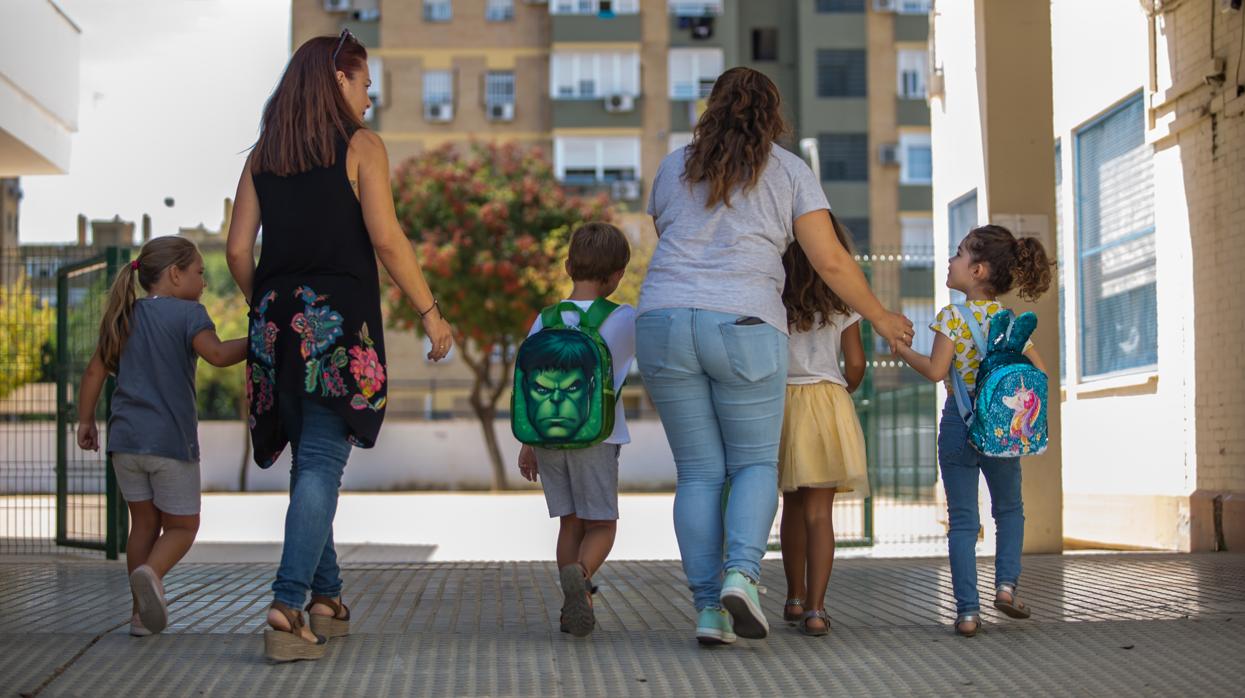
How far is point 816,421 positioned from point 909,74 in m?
42.8

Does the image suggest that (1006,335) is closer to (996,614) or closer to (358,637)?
(996,614)

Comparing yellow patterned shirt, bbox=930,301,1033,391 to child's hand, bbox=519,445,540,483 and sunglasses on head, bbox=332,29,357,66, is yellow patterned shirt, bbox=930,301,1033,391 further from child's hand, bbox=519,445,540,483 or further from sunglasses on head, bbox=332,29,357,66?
sunglasses on head, bbox=332,29,357,66

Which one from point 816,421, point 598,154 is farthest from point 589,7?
point 816,421

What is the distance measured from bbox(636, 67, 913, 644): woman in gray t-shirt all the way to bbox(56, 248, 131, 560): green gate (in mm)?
6486

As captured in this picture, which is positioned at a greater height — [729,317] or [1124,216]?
[1124,216]

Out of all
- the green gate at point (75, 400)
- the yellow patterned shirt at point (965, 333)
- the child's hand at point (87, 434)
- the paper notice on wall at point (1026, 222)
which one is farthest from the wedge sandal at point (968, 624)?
the green gate at point (75, 400)

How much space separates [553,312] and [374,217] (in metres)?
0.94

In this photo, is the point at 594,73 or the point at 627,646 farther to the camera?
the point at 594,73

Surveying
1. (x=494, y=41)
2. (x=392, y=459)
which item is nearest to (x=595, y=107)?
(x=494, y=41)

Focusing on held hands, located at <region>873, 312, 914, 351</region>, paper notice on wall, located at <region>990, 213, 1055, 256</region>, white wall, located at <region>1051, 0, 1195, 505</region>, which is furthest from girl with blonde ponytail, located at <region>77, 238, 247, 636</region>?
white wall, located at <region>1051, 0, 1195, 505</region>

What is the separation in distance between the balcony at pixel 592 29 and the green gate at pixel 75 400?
36.1m

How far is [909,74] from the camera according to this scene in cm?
4700

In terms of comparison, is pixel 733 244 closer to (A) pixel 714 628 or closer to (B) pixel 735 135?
(B) pixel 735 135

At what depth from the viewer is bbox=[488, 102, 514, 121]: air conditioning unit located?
1841 inches
